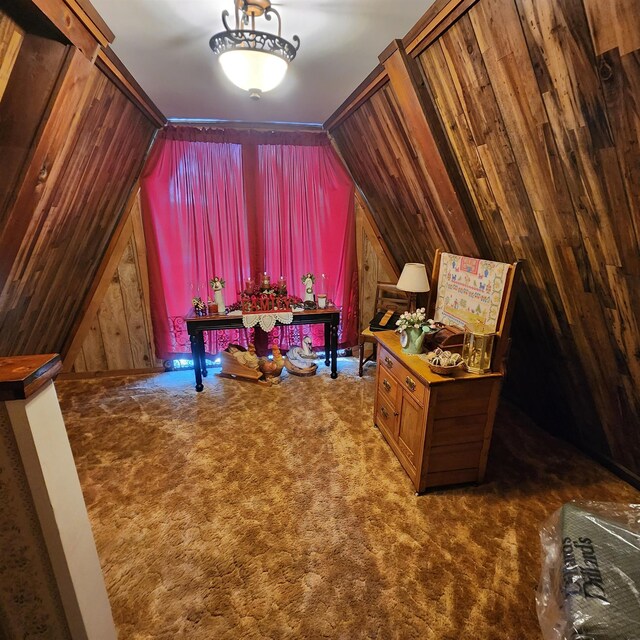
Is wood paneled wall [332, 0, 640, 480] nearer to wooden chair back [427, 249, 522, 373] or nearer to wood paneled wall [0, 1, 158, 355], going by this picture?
wooden chair back [427, 249, 522, 373]

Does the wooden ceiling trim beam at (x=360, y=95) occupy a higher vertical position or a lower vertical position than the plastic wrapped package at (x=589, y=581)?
higher

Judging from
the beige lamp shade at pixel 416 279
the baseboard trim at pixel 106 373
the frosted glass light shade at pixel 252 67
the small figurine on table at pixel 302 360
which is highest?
the frosted glass light shade at pixel 252 67

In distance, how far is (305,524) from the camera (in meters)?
1.98

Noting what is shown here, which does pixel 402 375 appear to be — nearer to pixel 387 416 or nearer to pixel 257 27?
pixel 387 416

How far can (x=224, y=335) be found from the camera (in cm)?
404

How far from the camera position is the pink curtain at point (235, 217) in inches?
139

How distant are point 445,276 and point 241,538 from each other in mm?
2118

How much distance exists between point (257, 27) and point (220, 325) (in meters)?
2.33

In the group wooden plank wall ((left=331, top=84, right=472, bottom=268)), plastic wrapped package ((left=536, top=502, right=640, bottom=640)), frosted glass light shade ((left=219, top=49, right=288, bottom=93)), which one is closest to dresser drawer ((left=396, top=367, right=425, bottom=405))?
plastic wrapped package ((left=536, top=502, right=640, bottom=640))

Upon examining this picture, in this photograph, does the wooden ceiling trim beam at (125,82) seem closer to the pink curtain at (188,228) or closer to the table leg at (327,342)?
the pink curtain at (188,228)

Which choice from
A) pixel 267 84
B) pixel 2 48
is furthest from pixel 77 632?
pixel 267 84

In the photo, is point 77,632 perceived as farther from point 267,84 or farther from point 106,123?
point 106,123

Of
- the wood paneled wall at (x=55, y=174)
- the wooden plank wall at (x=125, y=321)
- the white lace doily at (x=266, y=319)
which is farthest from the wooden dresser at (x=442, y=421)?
the wooden plank wall at (x=125, y=321)

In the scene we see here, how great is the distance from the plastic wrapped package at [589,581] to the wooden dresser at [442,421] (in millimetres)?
559
